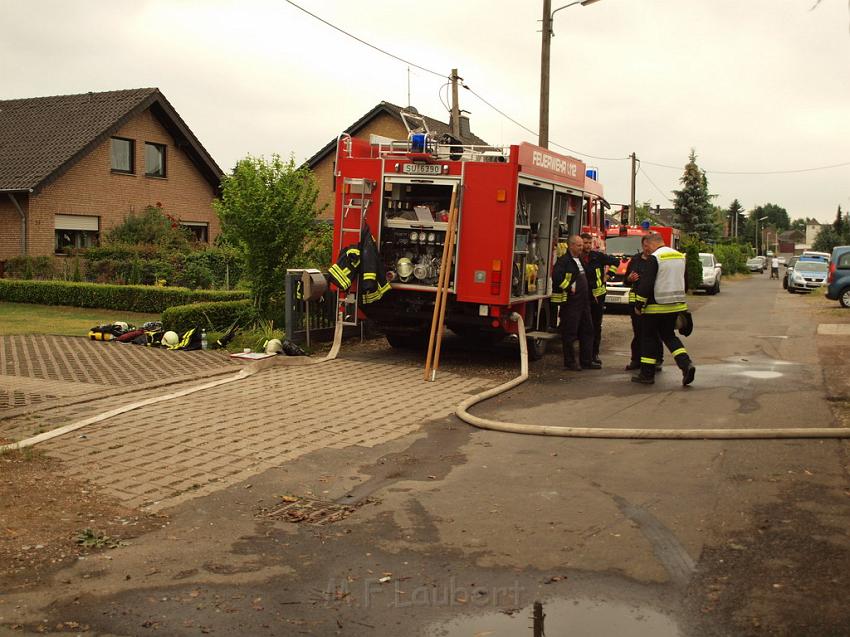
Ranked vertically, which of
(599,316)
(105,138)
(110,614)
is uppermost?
(105,138)

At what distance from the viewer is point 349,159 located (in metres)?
11.9

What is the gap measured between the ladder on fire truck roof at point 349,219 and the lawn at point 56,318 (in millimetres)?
5386

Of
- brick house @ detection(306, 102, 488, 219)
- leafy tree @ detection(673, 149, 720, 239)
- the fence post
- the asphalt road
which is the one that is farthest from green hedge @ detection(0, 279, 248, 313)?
leafy tree @ detection(673, 149, 720, 239)

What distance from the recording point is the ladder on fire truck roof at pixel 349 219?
1168cm

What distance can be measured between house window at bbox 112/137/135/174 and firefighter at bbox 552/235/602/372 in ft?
67.8

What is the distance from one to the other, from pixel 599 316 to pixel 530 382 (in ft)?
7.44

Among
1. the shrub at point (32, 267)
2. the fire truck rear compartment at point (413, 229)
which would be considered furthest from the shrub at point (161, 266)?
the fire truck rear compartment at point (413, 229)

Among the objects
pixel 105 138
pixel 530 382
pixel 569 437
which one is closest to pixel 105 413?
pixel 569 437

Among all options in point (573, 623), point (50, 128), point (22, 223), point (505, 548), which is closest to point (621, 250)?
point (22, 223)

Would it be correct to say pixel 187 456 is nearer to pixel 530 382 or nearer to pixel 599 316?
pixel 530 382

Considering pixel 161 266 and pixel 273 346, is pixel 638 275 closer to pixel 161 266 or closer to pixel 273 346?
pixel 273 346

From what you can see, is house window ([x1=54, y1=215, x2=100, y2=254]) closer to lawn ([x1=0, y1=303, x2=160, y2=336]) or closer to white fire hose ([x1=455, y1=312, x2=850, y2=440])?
lawn ([x1=0, y1=303, x2=160, y2=336])

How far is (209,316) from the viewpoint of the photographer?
13836mm

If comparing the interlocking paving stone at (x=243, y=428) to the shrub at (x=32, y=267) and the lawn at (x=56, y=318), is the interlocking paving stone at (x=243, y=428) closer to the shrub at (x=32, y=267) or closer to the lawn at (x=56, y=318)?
the lawn at (x=56, y=318)
